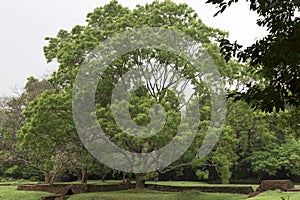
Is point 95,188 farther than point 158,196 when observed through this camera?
Yes

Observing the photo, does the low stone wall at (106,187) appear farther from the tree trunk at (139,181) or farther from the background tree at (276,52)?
the background tree at (276,52)

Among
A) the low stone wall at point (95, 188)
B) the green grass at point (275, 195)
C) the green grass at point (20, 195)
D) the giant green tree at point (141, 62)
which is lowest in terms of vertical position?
the green grass at point (275, 195)

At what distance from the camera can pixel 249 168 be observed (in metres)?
28.9

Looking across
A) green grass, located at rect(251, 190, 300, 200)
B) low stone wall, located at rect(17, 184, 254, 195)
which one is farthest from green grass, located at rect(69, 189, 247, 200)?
low stone wall, located at rect(17, 184, 254, 195)

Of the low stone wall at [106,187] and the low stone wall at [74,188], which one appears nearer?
the low stone wall at [74,188]

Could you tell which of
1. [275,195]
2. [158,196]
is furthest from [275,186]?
[158,196]

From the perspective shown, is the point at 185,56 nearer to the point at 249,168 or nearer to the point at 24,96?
the point at 249,168

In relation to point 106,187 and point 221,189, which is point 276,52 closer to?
point 221,189

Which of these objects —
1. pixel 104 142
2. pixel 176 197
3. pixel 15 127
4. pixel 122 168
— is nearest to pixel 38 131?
pixel 104 142

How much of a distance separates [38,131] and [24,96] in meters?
15.0

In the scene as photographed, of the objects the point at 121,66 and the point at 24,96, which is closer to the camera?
the point at 121,66

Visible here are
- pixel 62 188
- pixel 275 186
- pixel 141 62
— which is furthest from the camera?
pixel 62 188

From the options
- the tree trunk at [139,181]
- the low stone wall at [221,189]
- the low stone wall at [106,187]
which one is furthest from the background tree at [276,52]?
the low stone wall at [106,187]

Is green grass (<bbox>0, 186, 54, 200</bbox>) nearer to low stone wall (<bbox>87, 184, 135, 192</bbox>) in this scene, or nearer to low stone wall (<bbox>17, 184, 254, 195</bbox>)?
low stone wall (<bbox>17, 184, 254, 195</bbox>)
